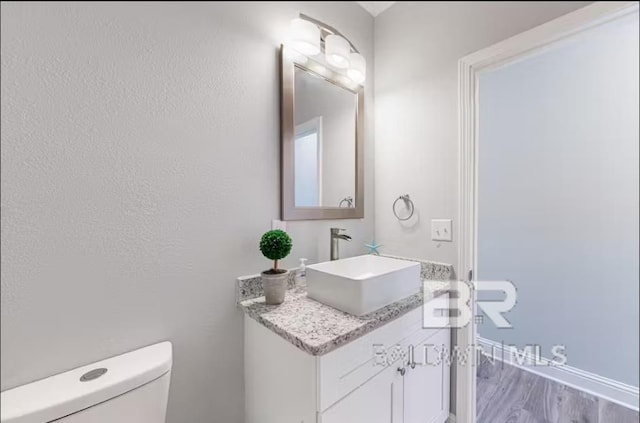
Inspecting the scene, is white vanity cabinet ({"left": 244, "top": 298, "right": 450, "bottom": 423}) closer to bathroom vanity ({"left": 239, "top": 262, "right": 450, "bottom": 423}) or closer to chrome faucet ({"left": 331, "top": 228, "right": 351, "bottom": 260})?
bathroom vanity ({"left": 239, "top": 262, "right": 450, "bottom": 423})

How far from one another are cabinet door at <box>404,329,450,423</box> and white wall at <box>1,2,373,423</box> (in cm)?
70

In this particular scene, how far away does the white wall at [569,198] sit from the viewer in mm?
1547

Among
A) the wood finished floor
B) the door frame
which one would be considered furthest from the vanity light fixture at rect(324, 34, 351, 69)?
the wood finished floor

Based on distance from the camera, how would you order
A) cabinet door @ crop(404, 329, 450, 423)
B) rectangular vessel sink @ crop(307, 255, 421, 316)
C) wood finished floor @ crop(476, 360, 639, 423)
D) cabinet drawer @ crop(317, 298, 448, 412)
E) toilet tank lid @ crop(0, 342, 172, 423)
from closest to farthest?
toilet tank lid @ crop(0, 342, 172, 423), cabinet drawer @ crop(317, 298, 448, 412), rectangular vessel sink @ crop(307, 255, 421, 316), cabinet door @ crop(404, 329, 450, 423), wood finished floor @ crop(476, 360, 639, 423)

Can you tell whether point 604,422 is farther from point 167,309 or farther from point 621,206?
point 167,309

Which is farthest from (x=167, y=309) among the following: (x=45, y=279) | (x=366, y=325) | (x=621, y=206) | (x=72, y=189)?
(x=621, y=206)

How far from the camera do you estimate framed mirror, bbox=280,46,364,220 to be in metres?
1.19

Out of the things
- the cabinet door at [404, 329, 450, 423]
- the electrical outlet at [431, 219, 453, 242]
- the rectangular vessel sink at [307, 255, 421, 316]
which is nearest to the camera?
the rectangular vessel sink at [307, 255, 421, 316]

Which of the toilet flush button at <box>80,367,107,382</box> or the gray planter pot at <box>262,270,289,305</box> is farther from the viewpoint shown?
the gray planter pot at <box>262,270,289,305</box>

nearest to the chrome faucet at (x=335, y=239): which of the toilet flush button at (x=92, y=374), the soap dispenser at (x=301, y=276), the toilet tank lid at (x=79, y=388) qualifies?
the soap dispenser at (x=301, y=276)

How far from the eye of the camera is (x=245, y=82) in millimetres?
1074

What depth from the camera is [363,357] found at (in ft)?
2.91

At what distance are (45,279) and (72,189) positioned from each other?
0.24 m

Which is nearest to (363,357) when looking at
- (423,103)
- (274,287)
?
(274,287)
